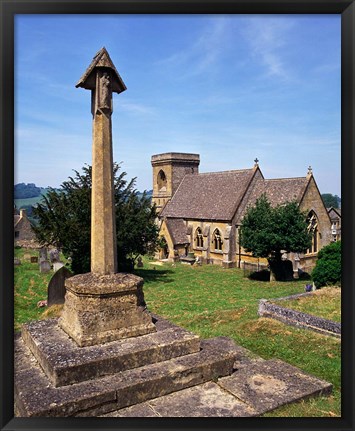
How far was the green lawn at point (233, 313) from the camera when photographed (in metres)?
8.16

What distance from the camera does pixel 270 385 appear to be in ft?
20.6

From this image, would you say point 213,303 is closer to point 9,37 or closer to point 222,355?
point 222,355

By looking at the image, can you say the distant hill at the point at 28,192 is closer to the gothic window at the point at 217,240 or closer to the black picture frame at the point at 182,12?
the black picture frame at the point at 182,12

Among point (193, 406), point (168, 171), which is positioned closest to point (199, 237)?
point (168, 171)

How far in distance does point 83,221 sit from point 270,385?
14359mm

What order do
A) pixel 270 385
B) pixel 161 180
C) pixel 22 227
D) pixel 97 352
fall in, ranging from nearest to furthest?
pixel 97 352 < pixel 270 385 < pixel 22 227 < pixel 161 180

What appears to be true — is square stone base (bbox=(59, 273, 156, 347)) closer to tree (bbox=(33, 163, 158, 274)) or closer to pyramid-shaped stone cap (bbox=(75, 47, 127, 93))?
pyramid-shaped stone cap (bbox=(75, 47, 127, 93))

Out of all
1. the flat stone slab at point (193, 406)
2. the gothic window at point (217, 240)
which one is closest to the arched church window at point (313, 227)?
the gothic window at point (217, 240)

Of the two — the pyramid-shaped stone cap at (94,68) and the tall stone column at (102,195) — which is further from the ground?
the pyramid-shaped stone cap at (94,68)

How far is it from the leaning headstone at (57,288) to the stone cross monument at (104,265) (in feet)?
22.2

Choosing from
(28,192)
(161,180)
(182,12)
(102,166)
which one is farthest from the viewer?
(161,180)

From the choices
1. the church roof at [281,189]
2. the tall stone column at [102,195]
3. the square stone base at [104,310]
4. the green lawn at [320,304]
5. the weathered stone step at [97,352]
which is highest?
the church roof at [281,189]

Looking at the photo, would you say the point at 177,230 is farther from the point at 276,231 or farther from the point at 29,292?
the point at 29,292

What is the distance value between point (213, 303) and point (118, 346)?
10872mm
